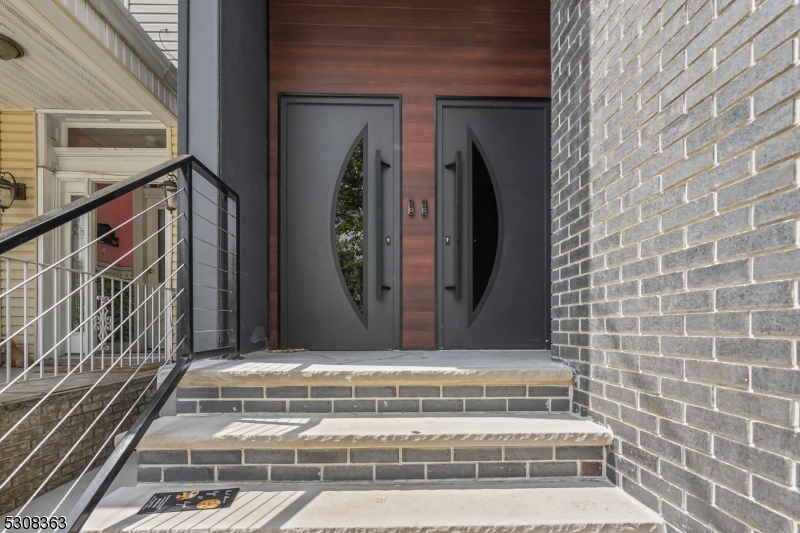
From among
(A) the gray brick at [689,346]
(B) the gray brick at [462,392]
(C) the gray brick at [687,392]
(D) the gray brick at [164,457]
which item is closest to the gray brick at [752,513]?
(C) the gray brick at [687,392]

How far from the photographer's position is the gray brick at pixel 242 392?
2.07m

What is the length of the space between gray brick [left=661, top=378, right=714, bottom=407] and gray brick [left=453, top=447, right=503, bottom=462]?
0.64 m

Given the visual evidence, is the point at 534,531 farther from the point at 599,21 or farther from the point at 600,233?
the point at 599,21

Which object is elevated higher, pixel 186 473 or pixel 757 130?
pixel 757 130

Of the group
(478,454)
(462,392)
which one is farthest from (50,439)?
(478,454)

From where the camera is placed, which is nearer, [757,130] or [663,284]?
[757,130]

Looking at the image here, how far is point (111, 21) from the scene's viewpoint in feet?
12.0

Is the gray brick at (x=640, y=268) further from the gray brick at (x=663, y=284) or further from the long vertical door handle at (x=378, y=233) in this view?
the long vertical door handle at (x=378, y=233)

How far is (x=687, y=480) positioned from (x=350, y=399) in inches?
48.7

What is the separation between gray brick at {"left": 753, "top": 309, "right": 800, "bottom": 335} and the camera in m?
1.04

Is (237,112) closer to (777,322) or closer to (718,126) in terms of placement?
(718,126)

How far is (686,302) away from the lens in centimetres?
139

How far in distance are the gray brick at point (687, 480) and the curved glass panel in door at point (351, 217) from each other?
2198 millimetres

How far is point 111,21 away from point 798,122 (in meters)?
4.27
